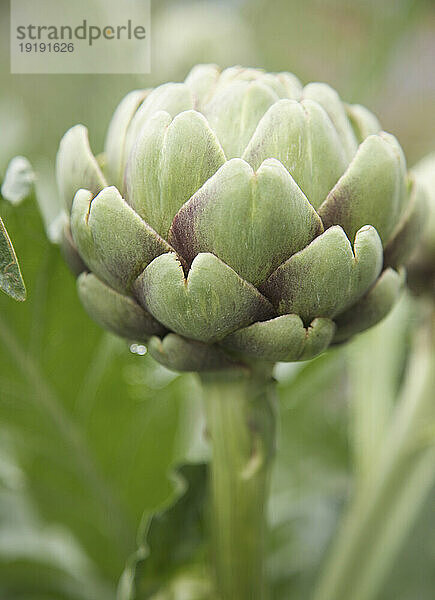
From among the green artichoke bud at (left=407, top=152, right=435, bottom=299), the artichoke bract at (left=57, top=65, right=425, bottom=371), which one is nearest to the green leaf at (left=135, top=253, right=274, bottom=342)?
the artichoke bract at (left=57, top=65, right=425, bottom=371)

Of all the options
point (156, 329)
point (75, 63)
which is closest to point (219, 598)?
point (156, 329)

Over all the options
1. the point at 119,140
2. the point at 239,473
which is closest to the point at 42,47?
the point at 119,140

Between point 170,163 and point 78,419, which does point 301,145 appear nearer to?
point 170,163

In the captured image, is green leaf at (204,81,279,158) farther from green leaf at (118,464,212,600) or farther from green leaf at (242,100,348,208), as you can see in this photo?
green leaf at (118,464,212,600)

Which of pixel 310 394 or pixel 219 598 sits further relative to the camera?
pixel 310 394

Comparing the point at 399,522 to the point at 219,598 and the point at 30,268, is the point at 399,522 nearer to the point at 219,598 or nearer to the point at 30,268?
the point at 219,598

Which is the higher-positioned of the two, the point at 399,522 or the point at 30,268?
the point at 30,268

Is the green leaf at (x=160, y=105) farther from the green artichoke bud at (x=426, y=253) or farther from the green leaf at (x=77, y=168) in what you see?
the green artichoke bud at (x=426, y=253)

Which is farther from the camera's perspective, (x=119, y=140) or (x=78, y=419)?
(x=78, y=419)

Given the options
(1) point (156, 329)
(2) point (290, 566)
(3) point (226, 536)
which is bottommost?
(2) point (290, 566)
